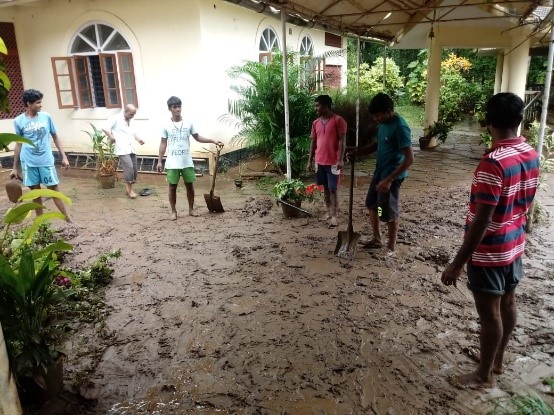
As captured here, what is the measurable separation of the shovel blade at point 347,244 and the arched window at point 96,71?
6284 millimetres

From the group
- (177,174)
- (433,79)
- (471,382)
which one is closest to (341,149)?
(177,174)

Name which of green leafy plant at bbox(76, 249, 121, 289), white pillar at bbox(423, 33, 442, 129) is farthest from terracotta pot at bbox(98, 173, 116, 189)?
white pillar at bbox(423, 33, 442, 129)

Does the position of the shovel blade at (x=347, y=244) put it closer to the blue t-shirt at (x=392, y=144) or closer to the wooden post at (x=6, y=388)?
the blue t-shirt at (x=392, y=144)

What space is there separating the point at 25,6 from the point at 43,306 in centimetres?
931

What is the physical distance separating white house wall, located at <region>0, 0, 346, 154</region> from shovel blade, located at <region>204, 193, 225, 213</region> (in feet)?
8.90

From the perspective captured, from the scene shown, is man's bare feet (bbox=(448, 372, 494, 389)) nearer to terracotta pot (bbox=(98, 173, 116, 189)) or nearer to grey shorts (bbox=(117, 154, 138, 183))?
grey shorts (bbox=(117, 154, 138, 183))

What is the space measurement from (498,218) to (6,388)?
2.64 metres

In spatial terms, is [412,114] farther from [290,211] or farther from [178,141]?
[178,141]

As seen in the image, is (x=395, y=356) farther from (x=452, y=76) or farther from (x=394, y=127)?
(x=452, y=76)

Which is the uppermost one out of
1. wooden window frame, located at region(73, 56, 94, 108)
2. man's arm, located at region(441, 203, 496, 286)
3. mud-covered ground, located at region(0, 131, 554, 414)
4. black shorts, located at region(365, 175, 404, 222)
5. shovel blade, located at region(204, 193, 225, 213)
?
wooden window frame, located at region(73, 56, 94, 108)

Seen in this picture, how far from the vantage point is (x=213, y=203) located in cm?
636

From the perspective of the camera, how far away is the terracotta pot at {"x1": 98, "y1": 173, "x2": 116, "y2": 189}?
824 centimetres

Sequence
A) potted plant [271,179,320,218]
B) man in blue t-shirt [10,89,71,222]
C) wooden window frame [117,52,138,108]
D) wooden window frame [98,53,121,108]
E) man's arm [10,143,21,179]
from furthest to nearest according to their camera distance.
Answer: wooden window frame [98,53,121,108], wooden window frame [117,52,138,108], potted plant [271,179,320,218], man's arm [10,143,21,179], man in blue t-shirt [10,89,71,222]

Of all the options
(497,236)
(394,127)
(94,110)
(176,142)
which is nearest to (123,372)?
(497,236)
